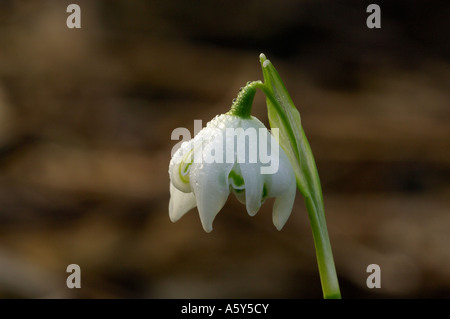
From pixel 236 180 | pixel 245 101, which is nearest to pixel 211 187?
pixel 236 180

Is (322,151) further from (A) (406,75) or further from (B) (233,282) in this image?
(B) (233,282)

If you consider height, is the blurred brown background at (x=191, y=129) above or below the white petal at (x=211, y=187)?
above

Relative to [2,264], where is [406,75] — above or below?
above

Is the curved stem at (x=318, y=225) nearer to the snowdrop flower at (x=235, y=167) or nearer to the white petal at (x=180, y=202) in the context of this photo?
the snowdrop flower at (x=235, y=167)

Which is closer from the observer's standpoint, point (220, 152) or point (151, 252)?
point (220, 152)

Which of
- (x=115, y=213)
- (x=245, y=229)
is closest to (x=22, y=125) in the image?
(x=115, y=213)

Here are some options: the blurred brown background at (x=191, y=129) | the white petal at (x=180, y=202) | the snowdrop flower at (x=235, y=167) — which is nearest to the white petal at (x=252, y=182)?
the snowdrop flower at (x=235, y=167)

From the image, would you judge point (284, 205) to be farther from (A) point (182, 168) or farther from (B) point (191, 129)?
(B) point (191, 129)
